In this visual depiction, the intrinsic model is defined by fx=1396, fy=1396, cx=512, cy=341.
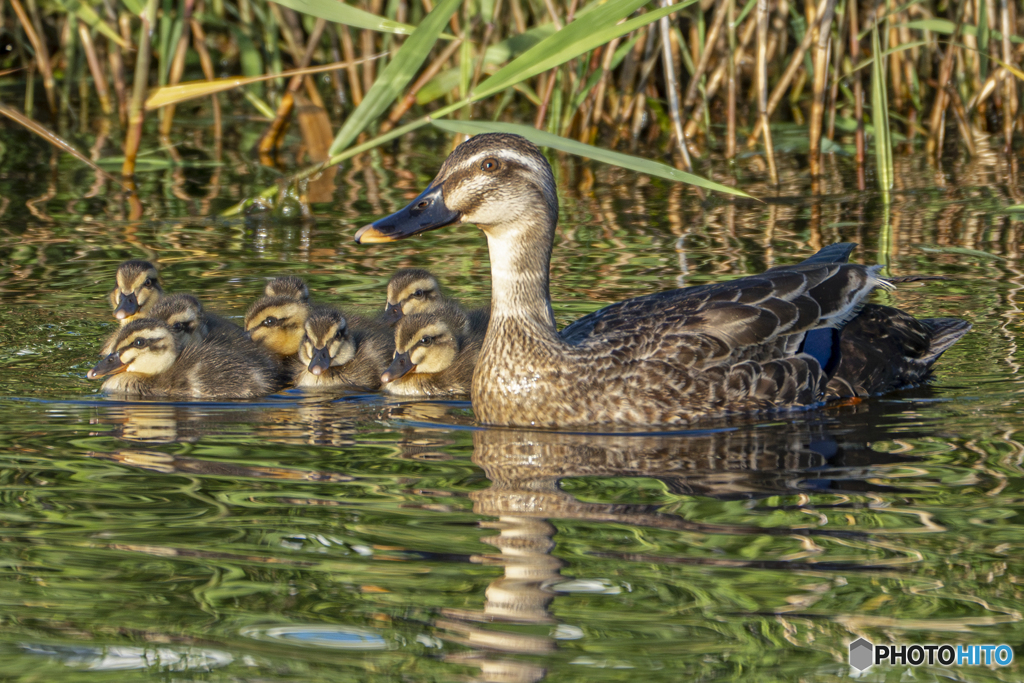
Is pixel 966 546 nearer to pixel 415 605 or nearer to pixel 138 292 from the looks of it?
pixel 415 605

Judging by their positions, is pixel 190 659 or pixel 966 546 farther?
pixel 966 546

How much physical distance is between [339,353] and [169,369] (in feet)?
2.24

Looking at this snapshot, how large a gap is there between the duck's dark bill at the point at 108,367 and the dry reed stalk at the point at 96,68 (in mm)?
4267

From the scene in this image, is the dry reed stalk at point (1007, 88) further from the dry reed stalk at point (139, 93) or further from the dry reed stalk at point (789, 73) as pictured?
the dry reed stalk at point (139, 93)

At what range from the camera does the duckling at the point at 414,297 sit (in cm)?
620

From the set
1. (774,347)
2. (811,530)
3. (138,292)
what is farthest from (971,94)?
(811,530)

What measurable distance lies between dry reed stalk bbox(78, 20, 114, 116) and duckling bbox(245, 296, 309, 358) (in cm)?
384

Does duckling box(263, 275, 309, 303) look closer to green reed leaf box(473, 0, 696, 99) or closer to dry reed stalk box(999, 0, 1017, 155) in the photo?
green reed leaf box(473, 0, 696, 99)

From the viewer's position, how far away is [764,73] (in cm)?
831

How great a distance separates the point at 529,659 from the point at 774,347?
7.72 feet

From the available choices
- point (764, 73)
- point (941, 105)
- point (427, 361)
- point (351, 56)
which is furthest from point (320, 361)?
point (941, 105)

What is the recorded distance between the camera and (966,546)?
11.5ft

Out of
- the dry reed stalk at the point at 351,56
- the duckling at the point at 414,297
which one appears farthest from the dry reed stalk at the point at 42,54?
the duckling at the point at 414,297

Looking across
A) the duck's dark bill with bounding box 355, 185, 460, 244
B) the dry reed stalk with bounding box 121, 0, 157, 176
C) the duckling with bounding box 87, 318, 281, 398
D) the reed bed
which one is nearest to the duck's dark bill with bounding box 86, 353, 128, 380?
the duckling with bounding box 87, 318, 281, 398
